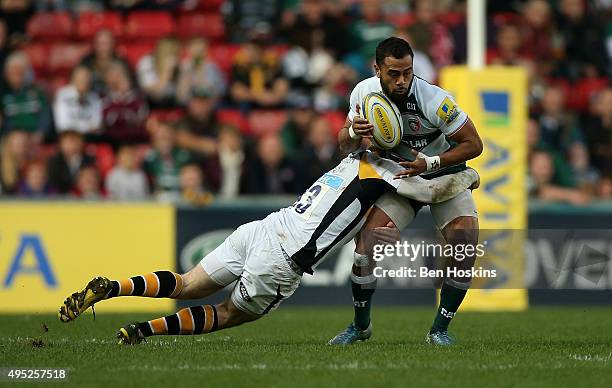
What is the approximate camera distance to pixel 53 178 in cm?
1473

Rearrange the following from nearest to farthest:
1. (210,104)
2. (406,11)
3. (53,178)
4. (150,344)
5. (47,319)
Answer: (150,344) → (47,319) → (53,178) → (210,104) → (406,11)

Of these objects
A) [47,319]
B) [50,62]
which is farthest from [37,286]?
[50,62]

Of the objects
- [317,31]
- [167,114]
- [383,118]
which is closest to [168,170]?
[167,114]

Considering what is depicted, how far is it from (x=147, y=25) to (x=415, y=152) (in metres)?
10.6

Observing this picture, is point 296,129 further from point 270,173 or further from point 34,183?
point 34,183

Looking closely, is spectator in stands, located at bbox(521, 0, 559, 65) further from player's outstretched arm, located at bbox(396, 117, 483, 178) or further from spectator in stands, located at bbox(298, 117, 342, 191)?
player's outstretched arm, located at bbox(396, 117, 483, 178)

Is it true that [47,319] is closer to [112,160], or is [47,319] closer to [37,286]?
[37,286]

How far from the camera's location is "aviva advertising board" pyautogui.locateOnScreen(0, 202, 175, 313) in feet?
42.6

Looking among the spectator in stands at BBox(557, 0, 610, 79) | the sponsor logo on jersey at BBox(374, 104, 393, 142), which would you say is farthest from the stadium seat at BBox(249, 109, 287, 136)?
the sponsor logo on jersey at BBox(374, 104, 393, 142)

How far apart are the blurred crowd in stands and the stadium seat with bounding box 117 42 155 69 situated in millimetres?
49

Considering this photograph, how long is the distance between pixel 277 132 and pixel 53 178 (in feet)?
Result: 10.7

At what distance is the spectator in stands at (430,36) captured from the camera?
1678 centimetres

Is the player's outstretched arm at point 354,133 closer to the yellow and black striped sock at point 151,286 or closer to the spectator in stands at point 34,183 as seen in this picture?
the yellow and black striped sock at point 151,286

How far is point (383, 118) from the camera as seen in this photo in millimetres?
7875
